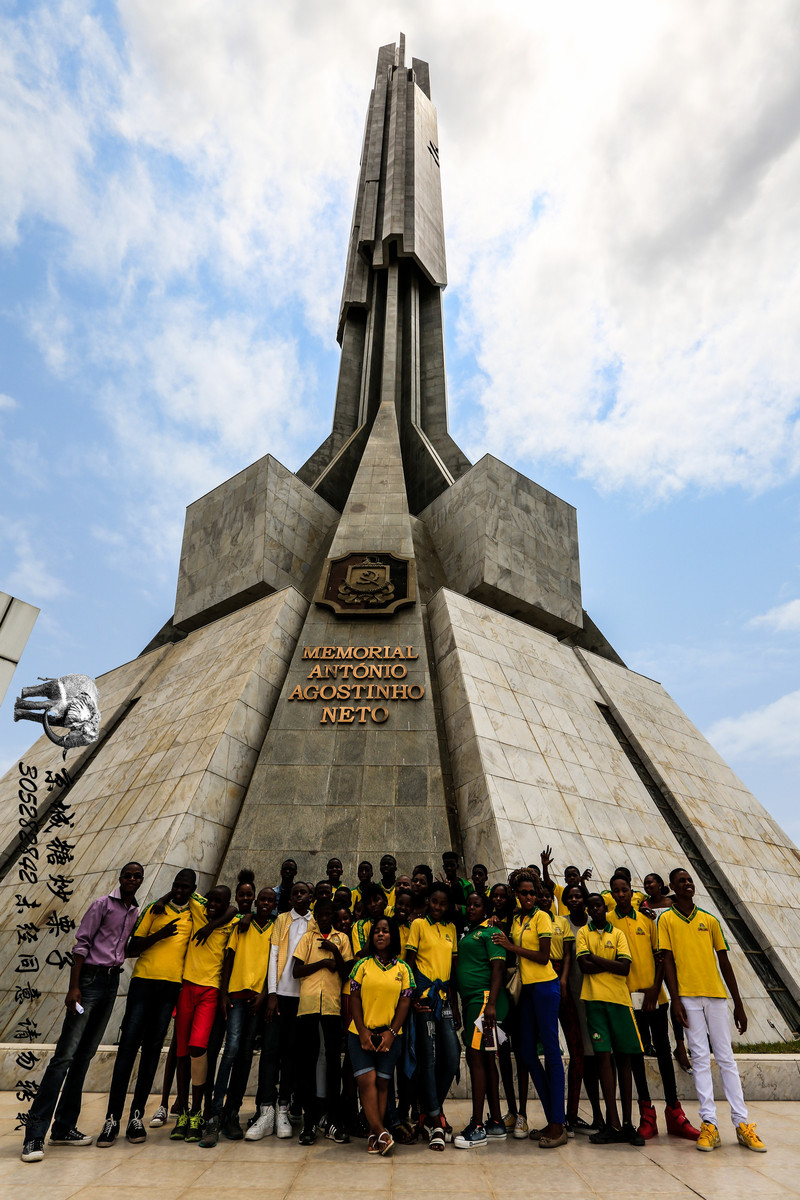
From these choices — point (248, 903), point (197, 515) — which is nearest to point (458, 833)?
point (248, 903)

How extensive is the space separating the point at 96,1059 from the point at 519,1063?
4.13 m

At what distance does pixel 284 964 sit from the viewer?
5.20m

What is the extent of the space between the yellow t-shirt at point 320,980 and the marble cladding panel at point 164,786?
4307 mm

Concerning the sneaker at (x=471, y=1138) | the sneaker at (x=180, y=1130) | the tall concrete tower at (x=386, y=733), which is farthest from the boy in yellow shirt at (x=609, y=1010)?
the tall concrete tower at (x=386, y=733)

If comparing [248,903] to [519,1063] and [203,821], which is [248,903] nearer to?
[519,1063]

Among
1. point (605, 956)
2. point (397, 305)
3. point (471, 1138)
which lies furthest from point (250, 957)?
point (397, 305)

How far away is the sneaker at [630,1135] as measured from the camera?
15.2 ft

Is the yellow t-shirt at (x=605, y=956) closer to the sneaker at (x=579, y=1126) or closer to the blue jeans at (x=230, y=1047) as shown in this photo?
the sneaker at (x=579, y=1126)

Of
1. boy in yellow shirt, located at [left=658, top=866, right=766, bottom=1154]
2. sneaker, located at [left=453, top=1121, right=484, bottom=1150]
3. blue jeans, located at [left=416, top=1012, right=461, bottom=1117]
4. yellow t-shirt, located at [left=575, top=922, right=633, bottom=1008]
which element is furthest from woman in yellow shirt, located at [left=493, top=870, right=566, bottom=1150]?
boy in yellow shirt, located at [left=658, top=866, right=766, bottom=1154]

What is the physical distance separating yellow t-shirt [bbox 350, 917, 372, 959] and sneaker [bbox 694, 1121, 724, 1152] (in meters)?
2.62

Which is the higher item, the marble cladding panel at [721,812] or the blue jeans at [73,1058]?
the marble cladding panel at [721,812]

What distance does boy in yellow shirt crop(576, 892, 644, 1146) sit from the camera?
15.5 feet

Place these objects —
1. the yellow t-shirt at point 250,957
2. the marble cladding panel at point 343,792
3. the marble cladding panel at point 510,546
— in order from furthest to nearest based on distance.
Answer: the marble cladding panel at point 510,546 → the marble cladding panel at point 343,792 → the yellow t-shirt at point 250,957

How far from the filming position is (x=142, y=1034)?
16.4 ft
